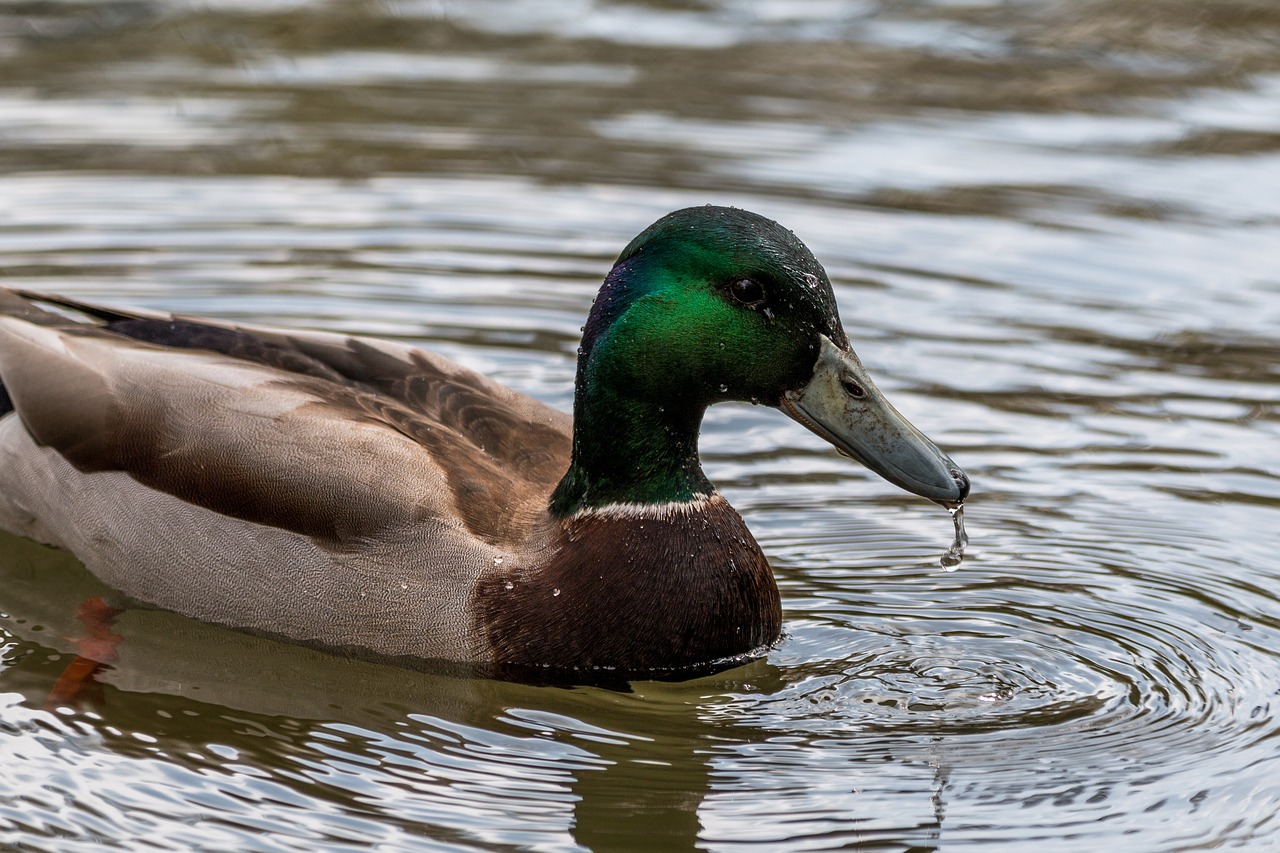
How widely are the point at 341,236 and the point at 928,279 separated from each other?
10.2 ft

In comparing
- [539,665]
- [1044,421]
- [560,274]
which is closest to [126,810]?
[539,665]

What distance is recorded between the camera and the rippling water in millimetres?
5555

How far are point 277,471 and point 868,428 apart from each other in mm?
1918

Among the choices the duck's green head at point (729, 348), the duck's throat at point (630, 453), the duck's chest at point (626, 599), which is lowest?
the duck's chest at point (626, 599)

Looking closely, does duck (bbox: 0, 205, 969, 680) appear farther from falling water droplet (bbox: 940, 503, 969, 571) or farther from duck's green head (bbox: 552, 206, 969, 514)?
falling water droplet (bbox: 940, 503, 969, 571)

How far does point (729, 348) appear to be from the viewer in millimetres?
6176

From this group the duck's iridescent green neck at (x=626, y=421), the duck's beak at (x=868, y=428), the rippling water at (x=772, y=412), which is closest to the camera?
the rippling water at (x=772, y=412)

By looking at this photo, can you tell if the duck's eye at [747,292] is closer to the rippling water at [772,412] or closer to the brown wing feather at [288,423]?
the brown wing feather at [288,423]

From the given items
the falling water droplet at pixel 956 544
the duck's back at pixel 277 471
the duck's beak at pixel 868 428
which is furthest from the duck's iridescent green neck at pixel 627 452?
the falling water droplet at pixel 956 544

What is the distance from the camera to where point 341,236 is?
10555mm

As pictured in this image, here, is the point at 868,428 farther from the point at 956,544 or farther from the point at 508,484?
the point at 508,484

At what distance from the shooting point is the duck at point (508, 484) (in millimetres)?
6160

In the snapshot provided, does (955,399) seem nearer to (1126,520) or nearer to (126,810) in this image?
(1126,520)

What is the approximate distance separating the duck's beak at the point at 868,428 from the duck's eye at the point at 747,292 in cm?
25
